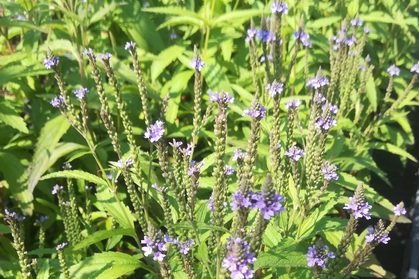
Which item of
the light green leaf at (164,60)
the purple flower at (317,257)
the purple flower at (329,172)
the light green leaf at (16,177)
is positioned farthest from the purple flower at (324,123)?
the light green leaf at (16,177)

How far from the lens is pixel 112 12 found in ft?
11.9

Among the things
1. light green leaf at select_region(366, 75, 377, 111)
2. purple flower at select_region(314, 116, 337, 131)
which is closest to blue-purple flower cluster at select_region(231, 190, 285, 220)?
purple flower at select_region(314, 116, 337, 131)

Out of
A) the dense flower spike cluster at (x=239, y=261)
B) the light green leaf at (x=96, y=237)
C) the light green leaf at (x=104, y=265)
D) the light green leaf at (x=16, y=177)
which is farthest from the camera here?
the light green leaf at (x=16, y=177)

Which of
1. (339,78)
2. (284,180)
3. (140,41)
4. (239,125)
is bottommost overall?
(284,180)

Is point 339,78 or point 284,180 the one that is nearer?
point 284,180

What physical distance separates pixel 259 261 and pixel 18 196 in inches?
74.3

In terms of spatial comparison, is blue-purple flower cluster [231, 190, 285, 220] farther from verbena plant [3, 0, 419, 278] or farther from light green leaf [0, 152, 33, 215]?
light green leaf [0, 152, 33, 215]

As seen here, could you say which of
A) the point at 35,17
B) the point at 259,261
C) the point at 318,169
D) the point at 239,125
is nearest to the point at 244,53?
the point at 239,125

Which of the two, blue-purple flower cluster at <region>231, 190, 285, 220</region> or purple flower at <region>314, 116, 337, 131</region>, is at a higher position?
purple flower at <region>314, 116, 337, 131</region>

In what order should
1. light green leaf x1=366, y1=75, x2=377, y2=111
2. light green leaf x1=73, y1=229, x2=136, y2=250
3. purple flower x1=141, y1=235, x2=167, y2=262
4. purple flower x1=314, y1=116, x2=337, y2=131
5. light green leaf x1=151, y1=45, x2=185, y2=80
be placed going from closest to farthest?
1. purple flower x1=141, y1=235, x2=167, y2=262
2. purple flower x1=314, y1=116, x2=337, y2=131
3. light green leaf x1=73, y1=229, x2=136, y2=250
4. light green leaf x1=151, y1=45, x2=185, y2=80
5. light green leaf x1=366, y1=75, x2=377, y2=111

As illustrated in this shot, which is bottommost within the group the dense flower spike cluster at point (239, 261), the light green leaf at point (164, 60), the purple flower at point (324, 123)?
the dense flower spike cluster at point (239, 261)

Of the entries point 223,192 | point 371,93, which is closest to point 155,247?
point 223,192

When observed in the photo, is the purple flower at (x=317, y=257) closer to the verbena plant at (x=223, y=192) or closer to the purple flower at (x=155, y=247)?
the verbena plant at (x=223, y=192)

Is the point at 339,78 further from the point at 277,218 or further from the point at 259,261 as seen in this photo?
the point at 259,261
